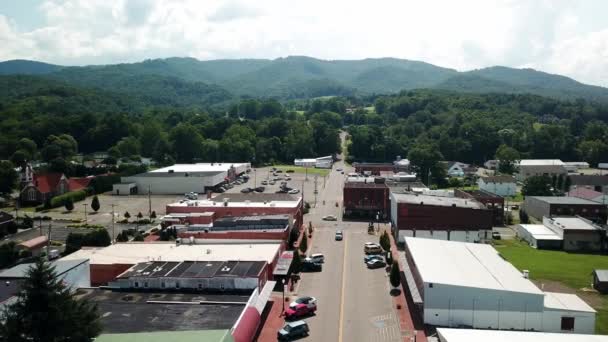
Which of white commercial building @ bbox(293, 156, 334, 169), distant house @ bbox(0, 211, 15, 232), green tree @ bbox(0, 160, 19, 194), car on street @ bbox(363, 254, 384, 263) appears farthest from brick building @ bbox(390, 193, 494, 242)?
white commercial building @ bbox(293, 156, 334, 169)

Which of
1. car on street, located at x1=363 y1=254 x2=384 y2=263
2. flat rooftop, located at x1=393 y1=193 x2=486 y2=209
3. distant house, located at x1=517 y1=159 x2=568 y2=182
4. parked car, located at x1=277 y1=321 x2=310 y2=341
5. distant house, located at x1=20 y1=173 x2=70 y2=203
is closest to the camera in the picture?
parked car, located at x1=277 y1=321 x2=310 y2=341

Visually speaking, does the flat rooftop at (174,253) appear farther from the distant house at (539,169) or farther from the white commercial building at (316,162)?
the distant house at (539,169)

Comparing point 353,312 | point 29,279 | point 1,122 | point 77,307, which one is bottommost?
point 353,312

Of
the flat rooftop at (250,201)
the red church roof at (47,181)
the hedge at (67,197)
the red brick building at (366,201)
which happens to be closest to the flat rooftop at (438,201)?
the red brick building at (366,201)

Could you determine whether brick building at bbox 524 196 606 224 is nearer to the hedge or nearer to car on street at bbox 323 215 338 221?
car on street at bbox 323 215 338 221

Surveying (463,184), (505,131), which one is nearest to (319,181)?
(463,184)

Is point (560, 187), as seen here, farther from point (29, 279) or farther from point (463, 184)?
point (29, 279)

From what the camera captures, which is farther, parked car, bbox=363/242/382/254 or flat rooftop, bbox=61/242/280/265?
parked car, bbox=363/242/382/254
